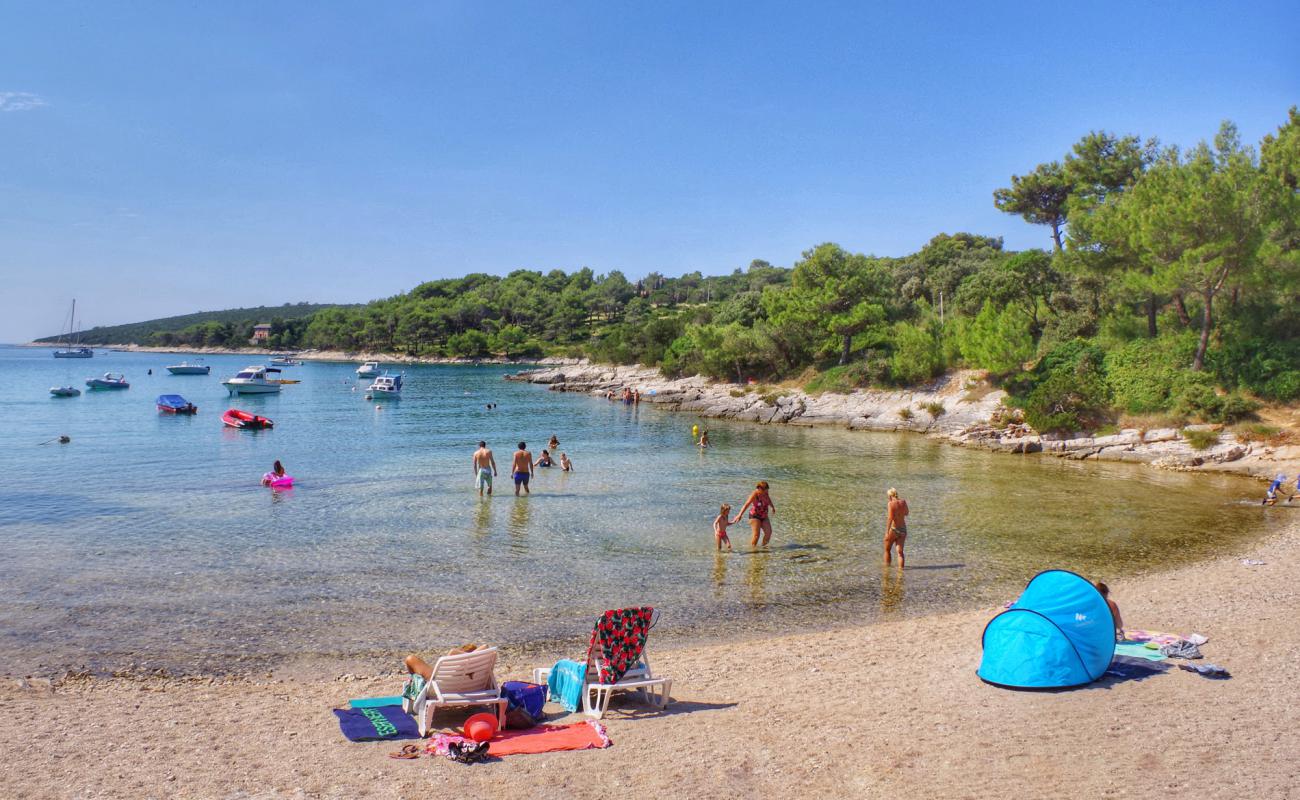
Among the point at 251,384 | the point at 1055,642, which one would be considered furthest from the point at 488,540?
the point at 251,384

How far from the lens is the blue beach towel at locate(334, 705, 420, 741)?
816 cm

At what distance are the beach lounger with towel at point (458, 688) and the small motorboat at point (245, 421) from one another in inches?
1569

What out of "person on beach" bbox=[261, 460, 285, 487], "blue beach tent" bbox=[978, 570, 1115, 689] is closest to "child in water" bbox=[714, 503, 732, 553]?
"blue beach tent" bbox=[978, 570, 1115, 689]

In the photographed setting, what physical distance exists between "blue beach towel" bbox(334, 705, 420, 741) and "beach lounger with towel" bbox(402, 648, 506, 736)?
12 cm

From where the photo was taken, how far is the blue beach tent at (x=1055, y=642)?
368 inches

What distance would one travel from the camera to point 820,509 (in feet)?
75.8

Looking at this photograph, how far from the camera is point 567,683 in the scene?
9.19m

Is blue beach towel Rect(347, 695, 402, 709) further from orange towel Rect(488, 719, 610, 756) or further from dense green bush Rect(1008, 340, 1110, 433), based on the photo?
dense green bush Rect(1008, 340, 1110, 433)

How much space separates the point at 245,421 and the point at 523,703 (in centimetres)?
4166

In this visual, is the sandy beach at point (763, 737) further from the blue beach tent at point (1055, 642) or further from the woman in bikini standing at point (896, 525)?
the woman in bikini standing at point (896, 525)

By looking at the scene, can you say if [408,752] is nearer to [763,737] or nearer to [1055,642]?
[763,737]

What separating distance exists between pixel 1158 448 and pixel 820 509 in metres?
20.4

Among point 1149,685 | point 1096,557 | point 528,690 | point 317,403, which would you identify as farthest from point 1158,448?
point 317,403

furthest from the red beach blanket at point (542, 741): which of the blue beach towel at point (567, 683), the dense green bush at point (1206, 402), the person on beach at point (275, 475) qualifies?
the dense green bush at point (1206, 402)
